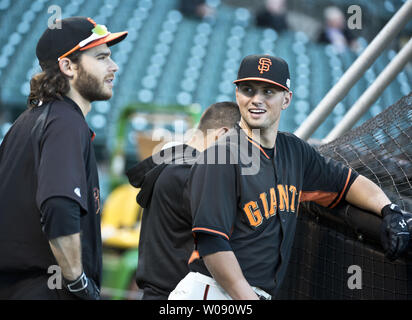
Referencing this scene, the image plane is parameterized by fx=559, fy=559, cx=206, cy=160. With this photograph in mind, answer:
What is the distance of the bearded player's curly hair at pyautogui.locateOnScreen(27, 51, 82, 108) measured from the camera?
1713mm

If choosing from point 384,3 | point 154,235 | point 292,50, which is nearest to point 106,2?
point 292,50

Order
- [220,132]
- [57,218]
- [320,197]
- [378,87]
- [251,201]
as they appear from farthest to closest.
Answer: [378,87] < [220,132] < [320,197] < [251,201] < [57,218]

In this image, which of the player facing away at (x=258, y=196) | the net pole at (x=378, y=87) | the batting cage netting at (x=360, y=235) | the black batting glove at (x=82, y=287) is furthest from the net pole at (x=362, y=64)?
the black batting glove at (x=82, y=287)

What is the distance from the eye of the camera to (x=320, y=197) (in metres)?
1.85

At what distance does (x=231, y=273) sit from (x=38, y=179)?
59 centimetres

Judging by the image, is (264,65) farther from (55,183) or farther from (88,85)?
(55,183)

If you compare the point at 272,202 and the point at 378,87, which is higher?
the point at 378,87

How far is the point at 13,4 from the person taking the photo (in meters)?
11.1

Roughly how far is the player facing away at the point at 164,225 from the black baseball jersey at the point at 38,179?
33 centimetres

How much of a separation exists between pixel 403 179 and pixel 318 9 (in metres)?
9.32

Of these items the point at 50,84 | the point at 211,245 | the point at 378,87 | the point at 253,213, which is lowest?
the point at 211,245

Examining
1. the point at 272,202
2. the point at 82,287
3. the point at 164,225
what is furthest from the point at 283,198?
the point at 82,287

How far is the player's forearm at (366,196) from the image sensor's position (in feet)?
5.51

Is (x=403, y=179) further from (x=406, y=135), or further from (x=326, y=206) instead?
(x=326, y=206)
